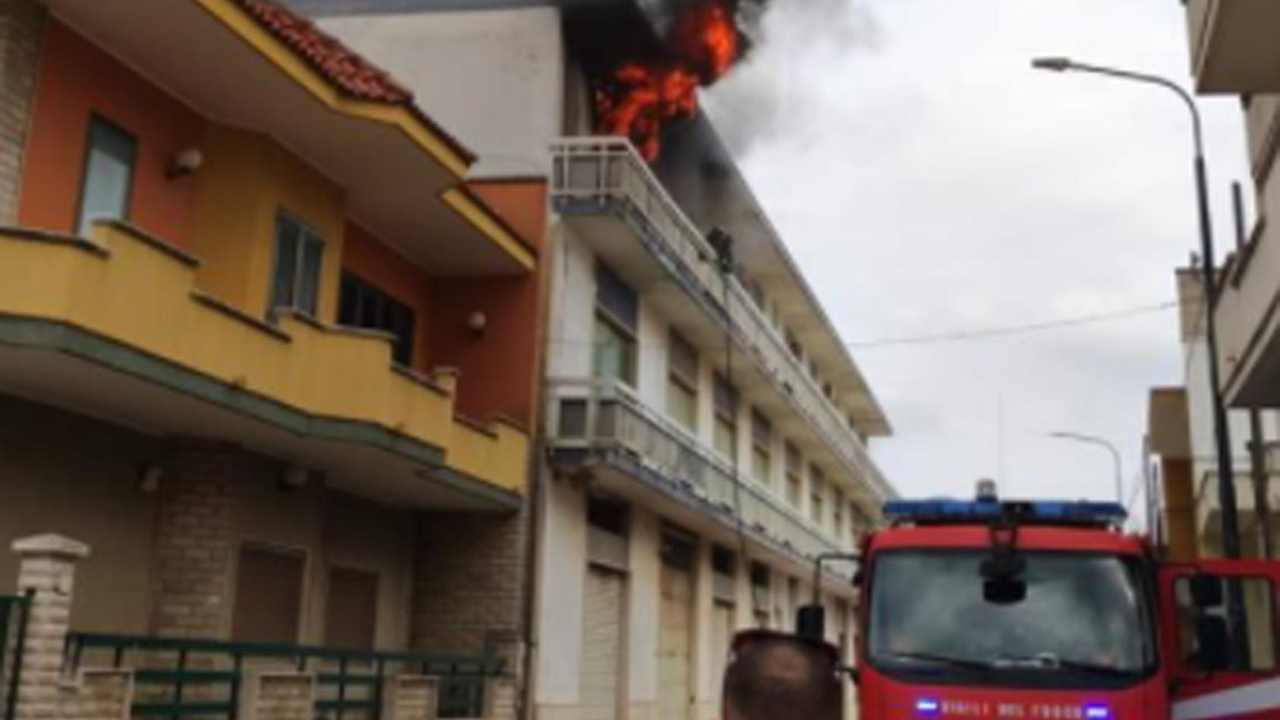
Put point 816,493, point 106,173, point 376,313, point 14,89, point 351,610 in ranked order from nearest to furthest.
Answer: point 14,89 → point 106,173 → point 351,610 → point 376,313 → point 816,493

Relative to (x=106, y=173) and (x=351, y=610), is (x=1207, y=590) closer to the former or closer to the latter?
(x=106, y=173)

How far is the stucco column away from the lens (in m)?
10.1

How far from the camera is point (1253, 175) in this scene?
15078 millimetres

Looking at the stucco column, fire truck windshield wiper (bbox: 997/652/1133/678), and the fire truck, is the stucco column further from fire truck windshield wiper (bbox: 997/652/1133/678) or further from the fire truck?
fire truck windshield wiper (bbox: 997/652/1133/678)

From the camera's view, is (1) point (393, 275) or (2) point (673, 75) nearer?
(1) point (393, 275)

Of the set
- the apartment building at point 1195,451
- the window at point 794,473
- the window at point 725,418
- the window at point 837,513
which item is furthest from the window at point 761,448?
the window at point 837,513

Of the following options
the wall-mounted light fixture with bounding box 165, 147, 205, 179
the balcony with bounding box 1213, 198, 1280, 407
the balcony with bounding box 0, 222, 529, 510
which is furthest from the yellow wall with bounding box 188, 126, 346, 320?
the balcony with bounding box 1213, 198, 1280, 407

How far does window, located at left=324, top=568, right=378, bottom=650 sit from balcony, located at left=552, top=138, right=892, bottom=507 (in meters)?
6.30

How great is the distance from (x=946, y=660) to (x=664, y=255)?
577 inches

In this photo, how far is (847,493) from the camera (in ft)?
163

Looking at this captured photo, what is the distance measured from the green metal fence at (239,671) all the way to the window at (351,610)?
0.69 meters

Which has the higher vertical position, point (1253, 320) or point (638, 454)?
point (1253, 320)

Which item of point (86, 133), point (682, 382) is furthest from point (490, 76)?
point (86, 133)

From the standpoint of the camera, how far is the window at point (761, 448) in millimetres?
34312
